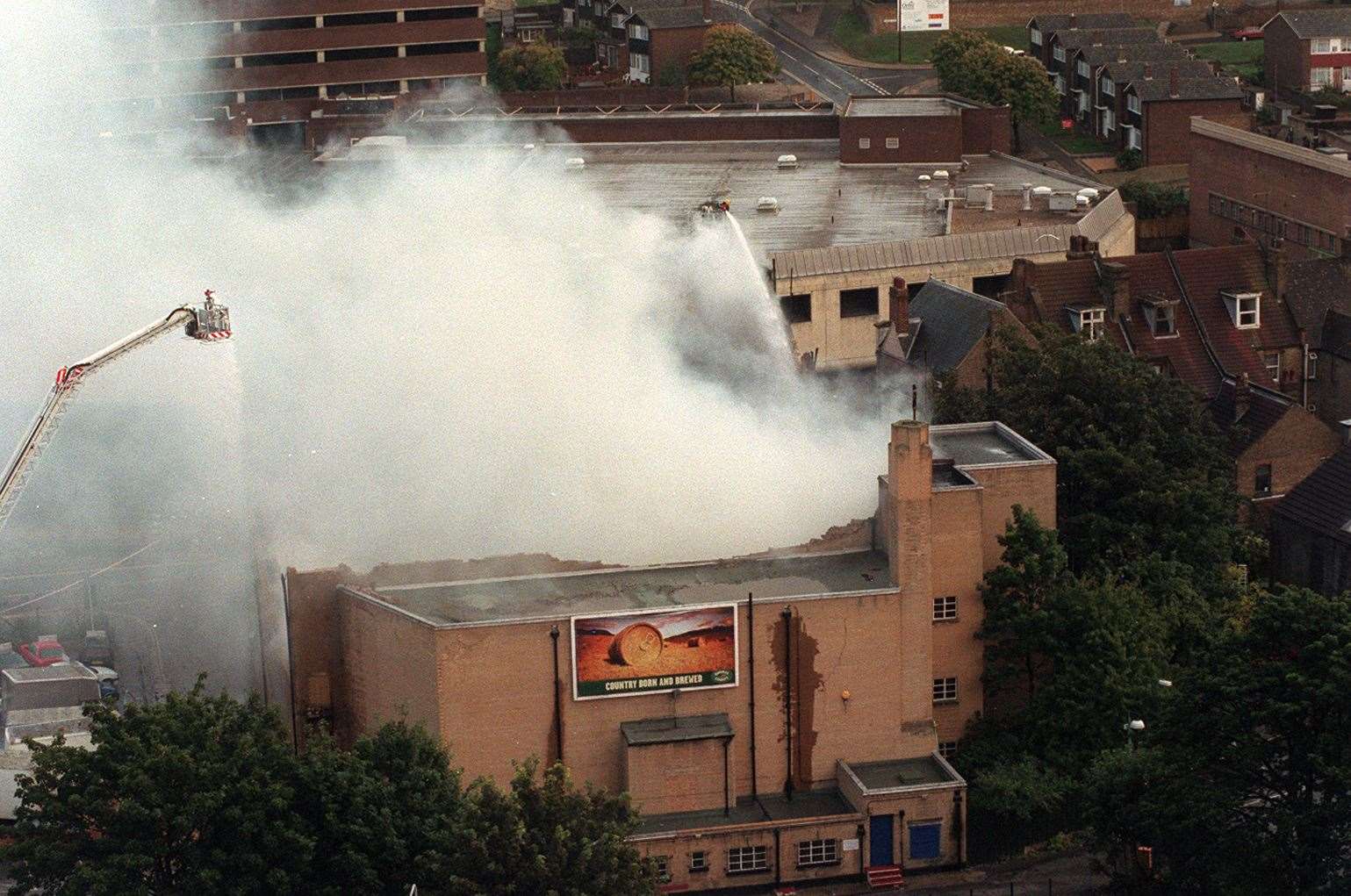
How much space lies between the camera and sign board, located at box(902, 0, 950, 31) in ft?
486

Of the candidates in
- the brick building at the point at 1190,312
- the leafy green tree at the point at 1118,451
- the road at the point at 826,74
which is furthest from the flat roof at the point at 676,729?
the road at the point at 826,74

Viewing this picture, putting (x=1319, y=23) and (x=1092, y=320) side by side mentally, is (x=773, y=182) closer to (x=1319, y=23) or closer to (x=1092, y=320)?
(x=1092, y=320)

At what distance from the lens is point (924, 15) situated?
148000 mm

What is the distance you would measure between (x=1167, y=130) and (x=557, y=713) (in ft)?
245

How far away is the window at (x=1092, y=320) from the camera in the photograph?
70125 millimetres

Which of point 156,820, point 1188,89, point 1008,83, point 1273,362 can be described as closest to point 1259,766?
point 156,820

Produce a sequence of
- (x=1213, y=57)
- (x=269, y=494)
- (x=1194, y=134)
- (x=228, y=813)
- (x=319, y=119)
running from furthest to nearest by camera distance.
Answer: (x=1213, y=57) → (x=319, y=119) → (x=1194, y=134) → (x=269, y=494) → (x=228, y=813)

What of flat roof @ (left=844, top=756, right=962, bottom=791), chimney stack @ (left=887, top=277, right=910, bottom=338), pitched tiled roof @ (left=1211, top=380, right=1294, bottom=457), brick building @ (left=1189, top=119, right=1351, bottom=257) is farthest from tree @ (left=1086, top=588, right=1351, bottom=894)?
brick building @ (left=1189, top=119, right=1351, bottom=257)

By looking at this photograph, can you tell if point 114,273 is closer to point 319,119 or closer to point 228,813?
point 228,813

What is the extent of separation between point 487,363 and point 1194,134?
46.3 meters

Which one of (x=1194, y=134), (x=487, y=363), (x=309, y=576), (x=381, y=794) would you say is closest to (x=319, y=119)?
(x=1194, y=134)

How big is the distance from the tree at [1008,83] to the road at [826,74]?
760 cm

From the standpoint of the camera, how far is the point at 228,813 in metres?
44.2

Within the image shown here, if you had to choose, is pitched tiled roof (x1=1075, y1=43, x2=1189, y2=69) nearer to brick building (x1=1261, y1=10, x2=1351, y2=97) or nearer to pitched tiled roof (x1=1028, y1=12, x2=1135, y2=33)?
brick building (x1=1261, y1=10, x2=1351, y2=97)
